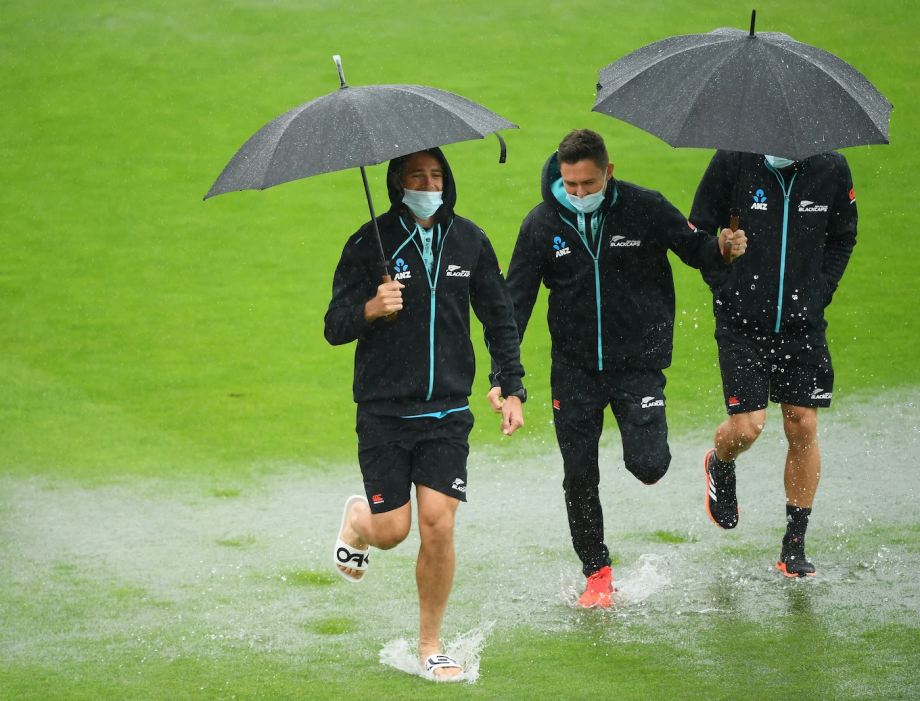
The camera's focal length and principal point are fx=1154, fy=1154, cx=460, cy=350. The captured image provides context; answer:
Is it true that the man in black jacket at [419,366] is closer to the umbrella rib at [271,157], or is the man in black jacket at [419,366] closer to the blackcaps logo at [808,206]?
the umbrella rib at [271,157]

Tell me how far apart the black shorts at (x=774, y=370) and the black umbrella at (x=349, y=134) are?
1.56 m

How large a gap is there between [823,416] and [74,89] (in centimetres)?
856

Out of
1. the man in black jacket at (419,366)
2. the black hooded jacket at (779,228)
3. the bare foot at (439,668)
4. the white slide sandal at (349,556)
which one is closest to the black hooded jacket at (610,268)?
the black hooded jacket at (779,228)

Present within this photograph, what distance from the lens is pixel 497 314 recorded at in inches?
171

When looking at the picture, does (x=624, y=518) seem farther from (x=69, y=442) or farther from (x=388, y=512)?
(x=69, y=442)

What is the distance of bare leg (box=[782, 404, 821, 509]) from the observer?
4.91 m

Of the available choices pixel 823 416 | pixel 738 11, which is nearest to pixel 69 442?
pixel 823 416

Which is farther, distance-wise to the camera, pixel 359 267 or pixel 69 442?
pixel 69 442

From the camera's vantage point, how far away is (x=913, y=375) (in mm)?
7535

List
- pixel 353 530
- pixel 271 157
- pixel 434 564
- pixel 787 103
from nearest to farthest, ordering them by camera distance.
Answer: pixel 271 157
pixel 787 103
pixel 434 564
pixel 353 530

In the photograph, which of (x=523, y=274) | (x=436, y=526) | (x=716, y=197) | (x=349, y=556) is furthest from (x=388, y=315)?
(x=716, y=197)

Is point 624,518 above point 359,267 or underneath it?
underneath

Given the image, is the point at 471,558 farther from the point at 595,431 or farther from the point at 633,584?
the point at 595,431

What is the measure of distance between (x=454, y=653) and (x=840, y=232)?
95.6 inches
